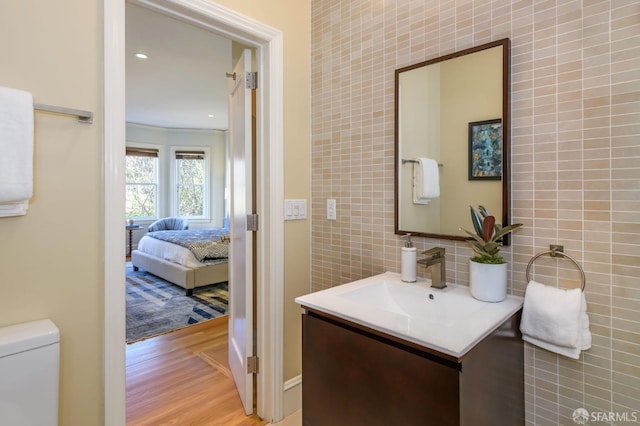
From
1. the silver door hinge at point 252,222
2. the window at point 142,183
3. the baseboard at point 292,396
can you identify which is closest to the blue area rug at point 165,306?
the baseboard at point 292,396

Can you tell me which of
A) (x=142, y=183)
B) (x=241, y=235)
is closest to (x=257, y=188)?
(x=241, y=235)

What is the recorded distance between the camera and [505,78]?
1.21 meters

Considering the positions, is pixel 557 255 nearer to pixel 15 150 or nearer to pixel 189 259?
pixel 15 150

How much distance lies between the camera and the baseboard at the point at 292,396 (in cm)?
185

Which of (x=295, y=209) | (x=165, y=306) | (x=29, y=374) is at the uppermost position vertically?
(x=295, y=209)

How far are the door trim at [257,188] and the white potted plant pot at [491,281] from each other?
1.01 metres

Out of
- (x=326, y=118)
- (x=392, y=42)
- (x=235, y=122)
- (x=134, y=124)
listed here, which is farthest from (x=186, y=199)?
(x=392, y=42)

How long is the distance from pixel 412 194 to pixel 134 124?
673 centimetres

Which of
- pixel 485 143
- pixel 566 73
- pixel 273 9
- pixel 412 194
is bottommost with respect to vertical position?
pixel 412 194

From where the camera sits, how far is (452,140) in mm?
1401

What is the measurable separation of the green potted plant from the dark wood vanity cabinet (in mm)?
110

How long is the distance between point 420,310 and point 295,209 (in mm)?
904

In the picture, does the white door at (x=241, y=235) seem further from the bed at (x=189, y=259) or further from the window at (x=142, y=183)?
the window at (x=142, y=183)

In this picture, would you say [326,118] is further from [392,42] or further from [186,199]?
[186,199]
